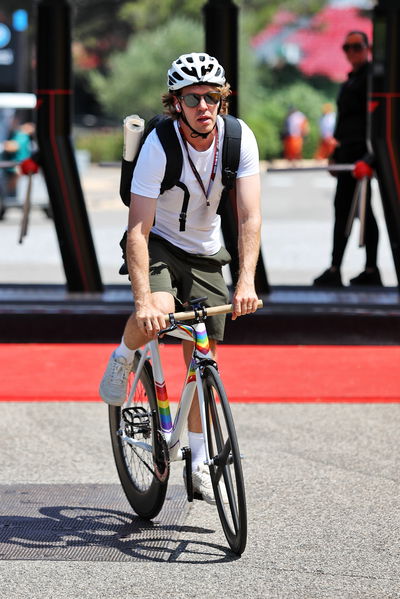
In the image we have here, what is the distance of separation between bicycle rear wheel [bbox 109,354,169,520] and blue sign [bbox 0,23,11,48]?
16.6 metres

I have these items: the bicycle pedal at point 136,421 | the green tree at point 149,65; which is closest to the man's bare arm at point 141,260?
the bicycle pedal at point 136,421

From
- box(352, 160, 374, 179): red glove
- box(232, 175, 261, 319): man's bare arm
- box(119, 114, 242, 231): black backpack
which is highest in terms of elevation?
box(119, 114, 242, 231): black backpack

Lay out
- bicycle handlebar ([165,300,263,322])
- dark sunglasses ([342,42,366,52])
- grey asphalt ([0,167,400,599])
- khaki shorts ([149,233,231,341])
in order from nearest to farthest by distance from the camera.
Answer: grey asphalt ([0,167,400,599])
bicycle handlebar ([165,300,263,322])
khaki shorts ([149,233,231,341])
dark sunglasses ([342,42,366,52])

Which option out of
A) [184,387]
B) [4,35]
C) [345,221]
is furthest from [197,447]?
[4,35]

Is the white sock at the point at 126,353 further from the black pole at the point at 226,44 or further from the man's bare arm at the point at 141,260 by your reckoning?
the black pole at the point at 226,44

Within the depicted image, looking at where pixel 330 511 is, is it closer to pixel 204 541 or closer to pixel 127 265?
pixel 204 541

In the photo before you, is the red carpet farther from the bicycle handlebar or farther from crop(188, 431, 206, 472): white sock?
the bicycle handlebar

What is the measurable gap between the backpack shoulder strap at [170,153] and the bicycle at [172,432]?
0.50 meters

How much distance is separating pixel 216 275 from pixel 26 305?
165 inches

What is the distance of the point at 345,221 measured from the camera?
10.7 m

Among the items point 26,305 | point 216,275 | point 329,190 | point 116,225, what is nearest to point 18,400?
point 26,305

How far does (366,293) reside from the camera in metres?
10.1

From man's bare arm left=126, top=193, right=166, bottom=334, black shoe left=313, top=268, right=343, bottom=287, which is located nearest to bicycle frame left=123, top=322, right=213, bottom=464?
man's bare arm left=126, top=193, right=166, bottom=334

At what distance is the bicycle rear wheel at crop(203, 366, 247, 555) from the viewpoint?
4855 millimetres
